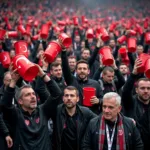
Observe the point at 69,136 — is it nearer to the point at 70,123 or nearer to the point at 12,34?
the point at 70,123

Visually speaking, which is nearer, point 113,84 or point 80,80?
point 80,80

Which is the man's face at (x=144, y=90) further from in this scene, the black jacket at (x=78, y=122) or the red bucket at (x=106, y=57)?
the red bucket at (x=106, y=57)

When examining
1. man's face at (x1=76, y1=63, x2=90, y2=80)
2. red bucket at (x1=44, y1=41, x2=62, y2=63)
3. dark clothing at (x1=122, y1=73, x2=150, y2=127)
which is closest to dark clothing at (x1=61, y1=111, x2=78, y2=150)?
dark clothing at (x1=122, y1=73, x2=150, y2=127)

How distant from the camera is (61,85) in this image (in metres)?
4.75

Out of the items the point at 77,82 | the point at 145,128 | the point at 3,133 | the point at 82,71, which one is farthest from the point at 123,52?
the point at 3,133

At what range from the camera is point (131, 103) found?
3.91 metres

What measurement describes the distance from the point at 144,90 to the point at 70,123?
116cm

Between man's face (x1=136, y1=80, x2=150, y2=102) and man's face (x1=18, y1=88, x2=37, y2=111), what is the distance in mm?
1511

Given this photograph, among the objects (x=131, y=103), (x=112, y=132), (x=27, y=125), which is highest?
(x=131, y=103)

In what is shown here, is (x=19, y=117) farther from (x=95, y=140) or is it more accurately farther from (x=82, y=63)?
(x=82, y=63)

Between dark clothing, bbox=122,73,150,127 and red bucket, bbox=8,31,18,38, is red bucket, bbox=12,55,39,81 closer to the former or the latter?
dark clothing, bbox=122,73,150,127

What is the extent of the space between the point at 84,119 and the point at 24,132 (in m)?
0.81

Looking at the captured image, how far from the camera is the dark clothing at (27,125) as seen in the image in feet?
10.5

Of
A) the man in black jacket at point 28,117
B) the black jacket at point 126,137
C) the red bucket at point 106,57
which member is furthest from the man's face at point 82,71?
the black jacket at point 126,137
